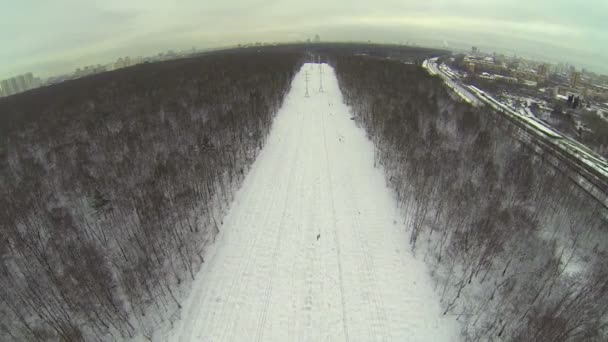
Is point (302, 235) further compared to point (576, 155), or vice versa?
point (576, 155)

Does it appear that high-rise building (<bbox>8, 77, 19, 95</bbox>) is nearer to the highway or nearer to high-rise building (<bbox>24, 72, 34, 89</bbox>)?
high-rise building (<bbox>24, 72, 34, 89</bbox>)

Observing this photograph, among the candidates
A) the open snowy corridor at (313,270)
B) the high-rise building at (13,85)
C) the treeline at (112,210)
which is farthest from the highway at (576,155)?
the high-rise building at (13,85)

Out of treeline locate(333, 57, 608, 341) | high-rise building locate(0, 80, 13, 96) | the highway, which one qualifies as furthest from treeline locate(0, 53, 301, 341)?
high-rise building locate(0, 80, 13, 96)

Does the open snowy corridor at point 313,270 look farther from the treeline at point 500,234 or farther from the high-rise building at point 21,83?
the high-rise building at point 21,83

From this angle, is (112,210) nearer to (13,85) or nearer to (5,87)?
(5,87)

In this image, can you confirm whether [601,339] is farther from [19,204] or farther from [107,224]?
[19,204]

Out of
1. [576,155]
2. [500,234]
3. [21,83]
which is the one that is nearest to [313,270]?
[500,234]

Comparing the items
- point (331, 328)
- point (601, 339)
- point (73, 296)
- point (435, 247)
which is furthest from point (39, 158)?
point (601, 339)
